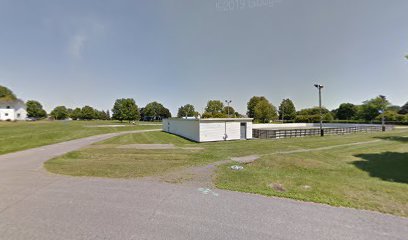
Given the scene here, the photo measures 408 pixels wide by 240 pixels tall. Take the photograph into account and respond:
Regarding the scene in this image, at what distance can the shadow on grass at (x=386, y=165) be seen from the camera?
8.56 meters

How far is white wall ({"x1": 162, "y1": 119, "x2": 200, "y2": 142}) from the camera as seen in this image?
21141mm

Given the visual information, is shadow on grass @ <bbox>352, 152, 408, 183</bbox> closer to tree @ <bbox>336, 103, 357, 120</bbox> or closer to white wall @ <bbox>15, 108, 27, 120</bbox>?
tree @ <bbox>336, 103, 357, 120</bbox>

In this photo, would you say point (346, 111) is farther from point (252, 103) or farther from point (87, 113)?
point (87, 113)

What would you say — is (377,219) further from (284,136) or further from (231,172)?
(284,136)

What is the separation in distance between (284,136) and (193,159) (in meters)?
16.0

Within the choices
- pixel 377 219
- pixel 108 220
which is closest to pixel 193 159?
pixel 108 220

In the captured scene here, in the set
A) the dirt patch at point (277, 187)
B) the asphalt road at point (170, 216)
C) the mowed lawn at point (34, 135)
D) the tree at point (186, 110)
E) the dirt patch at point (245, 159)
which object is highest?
the tree at point (186, 110)

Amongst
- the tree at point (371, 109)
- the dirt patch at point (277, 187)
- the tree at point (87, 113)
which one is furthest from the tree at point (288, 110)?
the tree at point (87, 113)

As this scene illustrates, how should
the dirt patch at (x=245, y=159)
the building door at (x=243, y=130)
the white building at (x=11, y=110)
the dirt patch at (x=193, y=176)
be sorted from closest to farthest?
1. the dirt patch at (x=193, y=176)
2. the dirt patch at (x=245, y=159)
3. the building door at (x=243, y=130)
4. the white building at (x=11, y=110)

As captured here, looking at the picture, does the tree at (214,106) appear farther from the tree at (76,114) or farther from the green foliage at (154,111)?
the tree at (76,114)

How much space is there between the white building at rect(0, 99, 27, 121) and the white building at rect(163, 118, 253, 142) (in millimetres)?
77566

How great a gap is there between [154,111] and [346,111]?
284 ft

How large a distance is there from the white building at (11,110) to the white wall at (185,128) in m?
69.0

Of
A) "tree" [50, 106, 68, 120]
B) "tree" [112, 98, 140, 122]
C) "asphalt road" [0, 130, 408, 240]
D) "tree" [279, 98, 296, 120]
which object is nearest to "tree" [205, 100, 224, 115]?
"tree" [279, 98, 296, 120]
